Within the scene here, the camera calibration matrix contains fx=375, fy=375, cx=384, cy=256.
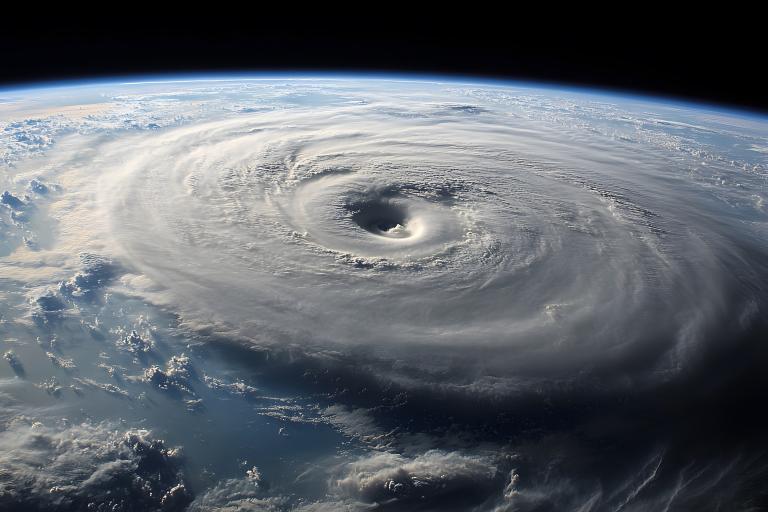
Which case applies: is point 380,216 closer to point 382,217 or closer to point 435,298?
point 382,217

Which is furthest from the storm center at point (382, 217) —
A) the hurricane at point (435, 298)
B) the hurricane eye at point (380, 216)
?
the hurricane at point (435, 298)

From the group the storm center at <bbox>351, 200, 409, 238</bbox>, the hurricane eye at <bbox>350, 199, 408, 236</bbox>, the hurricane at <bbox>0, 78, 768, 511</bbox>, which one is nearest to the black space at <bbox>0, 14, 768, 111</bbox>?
the hurricane at <bbox>0, 78, 768, 511</bbox>

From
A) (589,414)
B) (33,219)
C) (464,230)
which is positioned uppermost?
(33,219)

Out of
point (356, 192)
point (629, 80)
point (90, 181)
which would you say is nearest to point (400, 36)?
point (629, 80)

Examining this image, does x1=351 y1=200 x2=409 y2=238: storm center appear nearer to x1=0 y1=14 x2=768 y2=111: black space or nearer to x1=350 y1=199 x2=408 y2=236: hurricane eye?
x1=350 y1=199 x2=408 y2=236: hurricane eye

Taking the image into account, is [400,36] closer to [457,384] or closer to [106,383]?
[457,384]

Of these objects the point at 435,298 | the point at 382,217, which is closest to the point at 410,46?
the point at 435,298
